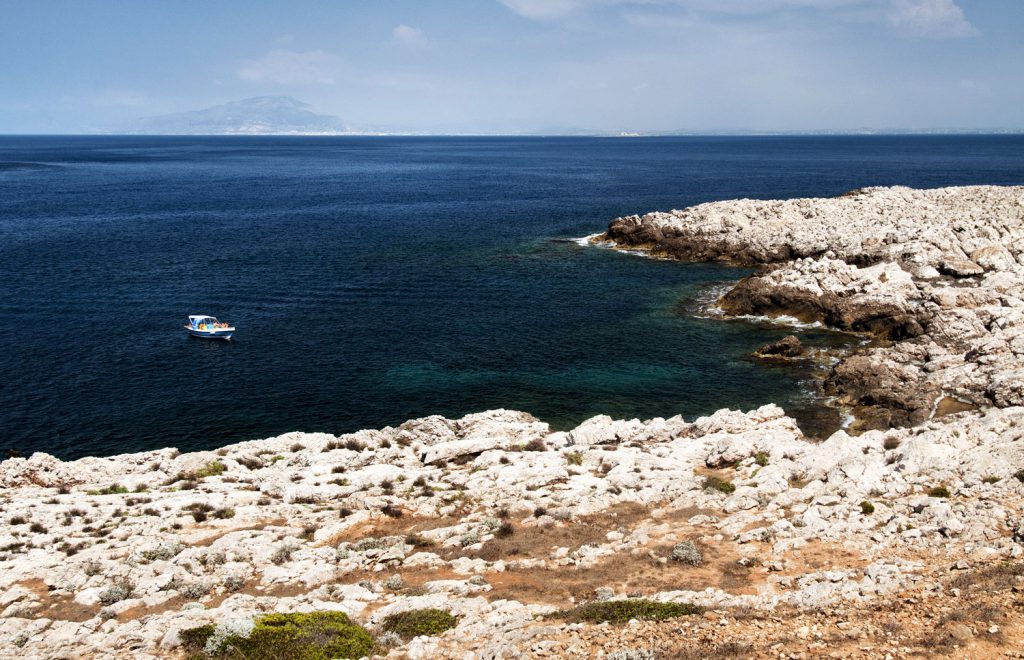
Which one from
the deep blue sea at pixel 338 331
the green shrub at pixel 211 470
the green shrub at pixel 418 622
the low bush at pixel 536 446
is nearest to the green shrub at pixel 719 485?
the low bush at pixel 536 446

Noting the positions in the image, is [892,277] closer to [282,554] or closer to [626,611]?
[626,611]

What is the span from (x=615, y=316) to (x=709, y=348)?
39.7ft

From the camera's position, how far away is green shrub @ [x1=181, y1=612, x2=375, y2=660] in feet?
58.6

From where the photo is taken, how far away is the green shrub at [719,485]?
94.1 ft

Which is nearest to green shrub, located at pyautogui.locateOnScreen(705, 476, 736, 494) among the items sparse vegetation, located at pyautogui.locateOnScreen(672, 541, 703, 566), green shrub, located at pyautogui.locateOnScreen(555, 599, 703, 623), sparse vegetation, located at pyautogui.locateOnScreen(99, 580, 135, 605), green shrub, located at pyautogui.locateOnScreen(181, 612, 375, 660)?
sparse vegetation, located at pyautogui.locateOnScreen(672, 541, 703, 566)

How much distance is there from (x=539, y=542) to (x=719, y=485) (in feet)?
28.7

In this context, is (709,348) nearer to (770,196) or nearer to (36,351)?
(36,351)

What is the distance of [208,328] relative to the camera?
Result: 2426 inches

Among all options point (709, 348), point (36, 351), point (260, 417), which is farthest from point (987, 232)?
point (36, 351)

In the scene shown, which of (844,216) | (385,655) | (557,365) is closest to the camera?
(385,655)

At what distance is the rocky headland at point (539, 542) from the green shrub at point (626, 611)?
8 centimetres

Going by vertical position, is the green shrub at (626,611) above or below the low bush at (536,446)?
above

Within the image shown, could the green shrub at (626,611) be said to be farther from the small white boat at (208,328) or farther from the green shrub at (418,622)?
the small white boat at (208,328)

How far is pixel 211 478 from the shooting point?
31.5 metres
